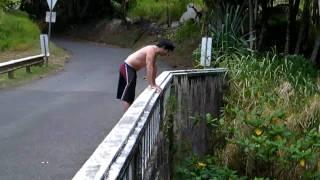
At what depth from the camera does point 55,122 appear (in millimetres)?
11859

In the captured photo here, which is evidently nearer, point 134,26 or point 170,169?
point 170,169

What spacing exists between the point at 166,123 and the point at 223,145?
12.5ft

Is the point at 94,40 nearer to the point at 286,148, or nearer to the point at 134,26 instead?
the point at 134,26

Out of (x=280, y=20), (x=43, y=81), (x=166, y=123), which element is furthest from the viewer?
(x=280, y=20)

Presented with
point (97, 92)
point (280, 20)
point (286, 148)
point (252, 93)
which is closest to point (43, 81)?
point (97, 92)

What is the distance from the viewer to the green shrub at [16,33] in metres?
30.2

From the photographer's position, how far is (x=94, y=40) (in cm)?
4003

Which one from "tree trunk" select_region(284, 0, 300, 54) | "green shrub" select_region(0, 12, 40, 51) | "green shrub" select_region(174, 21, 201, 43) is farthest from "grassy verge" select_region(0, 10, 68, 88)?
"tree trunk" select_region(284, 0, 300, 54)

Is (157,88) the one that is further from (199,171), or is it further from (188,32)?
(188,32)

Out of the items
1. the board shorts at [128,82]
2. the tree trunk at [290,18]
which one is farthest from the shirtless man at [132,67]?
the tree trunk at [290,18]

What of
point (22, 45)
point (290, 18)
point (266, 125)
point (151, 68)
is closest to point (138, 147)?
point (151, 68)

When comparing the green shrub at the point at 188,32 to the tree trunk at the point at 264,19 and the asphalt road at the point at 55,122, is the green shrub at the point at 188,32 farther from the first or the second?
the asphalt road at the point at 55,122

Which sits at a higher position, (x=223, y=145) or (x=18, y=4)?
(x=18, y=4)

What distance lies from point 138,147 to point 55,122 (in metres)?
7.60
